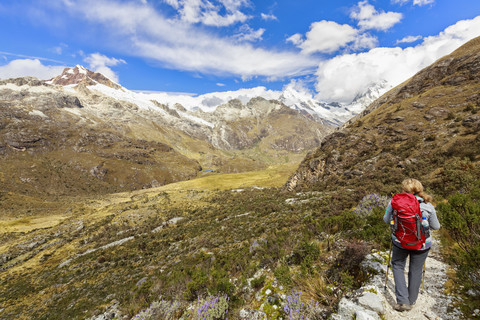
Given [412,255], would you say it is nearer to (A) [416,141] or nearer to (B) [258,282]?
(B) [258,282]

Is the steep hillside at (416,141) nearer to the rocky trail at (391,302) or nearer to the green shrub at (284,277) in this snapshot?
the rocky trail at (391,302)

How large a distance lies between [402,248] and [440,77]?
52.9 metres

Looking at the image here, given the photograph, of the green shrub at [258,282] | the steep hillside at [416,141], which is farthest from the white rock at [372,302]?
the steep hillside at [416,141]

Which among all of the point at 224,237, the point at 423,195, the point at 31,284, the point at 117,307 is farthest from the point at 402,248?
the point at 31,284

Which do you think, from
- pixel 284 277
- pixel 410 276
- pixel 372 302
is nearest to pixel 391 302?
pixel 372 302

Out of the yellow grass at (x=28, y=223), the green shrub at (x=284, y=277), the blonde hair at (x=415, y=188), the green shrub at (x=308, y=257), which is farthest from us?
the yellow grass at (x=28, y=223)

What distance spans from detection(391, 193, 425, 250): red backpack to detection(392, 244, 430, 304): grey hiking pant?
0.98 ft

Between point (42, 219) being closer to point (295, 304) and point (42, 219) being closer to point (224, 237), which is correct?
point (224, 237)

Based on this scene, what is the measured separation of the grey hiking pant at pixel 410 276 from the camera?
16.1 ft

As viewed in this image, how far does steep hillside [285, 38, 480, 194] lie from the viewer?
18906 millimetres

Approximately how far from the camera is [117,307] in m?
12.3

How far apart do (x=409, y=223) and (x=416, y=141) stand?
2608cm

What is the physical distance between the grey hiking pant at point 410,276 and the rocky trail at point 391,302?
29 cm

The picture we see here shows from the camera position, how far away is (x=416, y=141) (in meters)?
24.2
